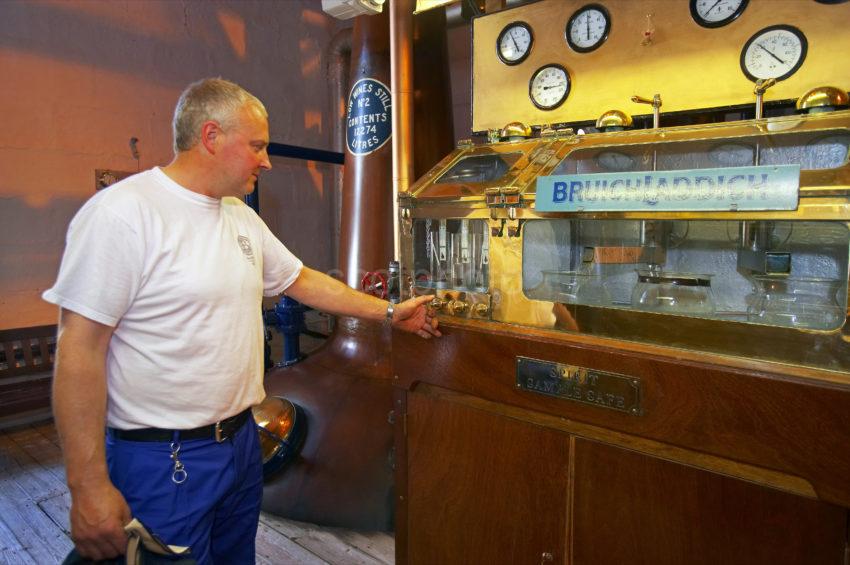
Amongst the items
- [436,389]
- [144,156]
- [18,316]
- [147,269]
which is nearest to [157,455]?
[147,269]

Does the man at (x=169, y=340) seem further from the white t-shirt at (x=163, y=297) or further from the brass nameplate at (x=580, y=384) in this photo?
the brass nameplate at (x=580, y=384)

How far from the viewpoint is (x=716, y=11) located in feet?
5.17

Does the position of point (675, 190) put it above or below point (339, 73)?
below

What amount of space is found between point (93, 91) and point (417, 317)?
340cm

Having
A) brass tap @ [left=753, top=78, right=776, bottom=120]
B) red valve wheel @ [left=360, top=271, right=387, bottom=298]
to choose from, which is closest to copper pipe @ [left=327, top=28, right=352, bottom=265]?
red valve wheel @ [left=360, top=271, right=387, bottom=298]

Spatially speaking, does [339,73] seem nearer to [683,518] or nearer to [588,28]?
[588,28]

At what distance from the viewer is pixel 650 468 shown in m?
1.22

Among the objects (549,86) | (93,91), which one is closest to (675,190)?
(549,86)

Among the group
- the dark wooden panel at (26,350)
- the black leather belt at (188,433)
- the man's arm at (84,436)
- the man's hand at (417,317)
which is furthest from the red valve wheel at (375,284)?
the dark wooden panel at (26,350)

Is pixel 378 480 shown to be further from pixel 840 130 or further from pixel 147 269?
pixel 840 130

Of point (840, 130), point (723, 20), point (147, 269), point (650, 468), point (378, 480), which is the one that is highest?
point (723, 20)

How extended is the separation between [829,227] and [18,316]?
14.0 feet

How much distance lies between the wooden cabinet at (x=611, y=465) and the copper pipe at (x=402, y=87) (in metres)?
1.09

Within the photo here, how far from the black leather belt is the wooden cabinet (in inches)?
22.5
